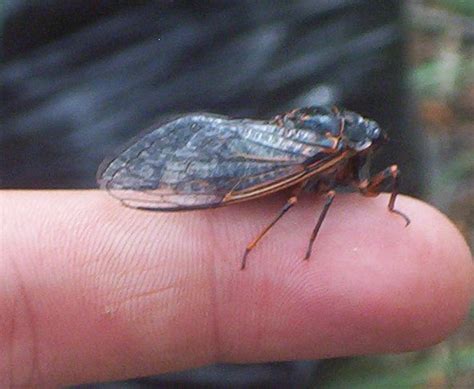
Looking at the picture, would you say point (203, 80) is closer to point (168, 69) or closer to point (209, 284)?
point (168, 69)

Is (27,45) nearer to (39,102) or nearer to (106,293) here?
(39,102)

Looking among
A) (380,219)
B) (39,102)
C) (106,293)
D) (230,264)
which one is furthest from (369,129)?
(39,102)

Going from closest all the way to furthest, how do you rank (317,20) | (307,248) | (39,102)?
(307,248), (39,102), (317,20)

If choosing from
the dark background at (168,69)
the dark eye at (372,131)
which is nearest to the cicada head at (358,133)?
the dark eye at (372,131)

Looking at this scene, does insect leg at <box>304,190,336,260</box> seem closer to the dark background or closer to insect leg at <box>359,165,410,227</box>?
insect leg at <box>359,165,410,227</box>

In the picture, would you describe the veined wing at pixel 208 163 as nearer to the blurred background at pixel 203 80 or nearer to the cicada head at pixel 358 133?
the cicada head at pixel 358 133
